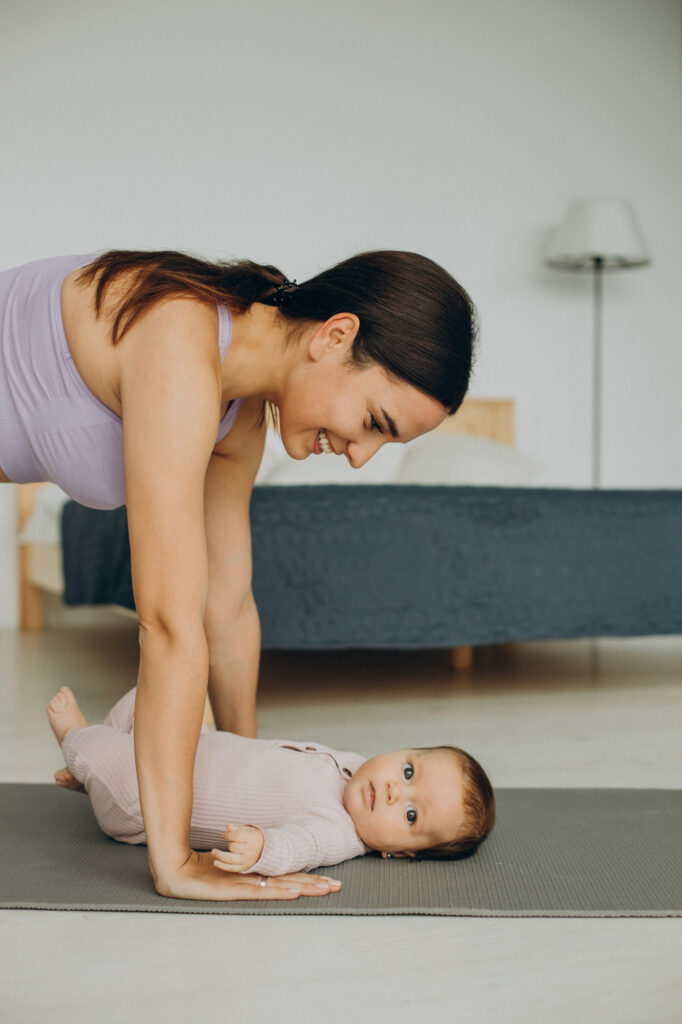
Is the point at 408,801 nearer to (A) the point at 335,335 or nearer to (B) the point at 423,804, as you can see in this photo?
(B) the point at 423,804

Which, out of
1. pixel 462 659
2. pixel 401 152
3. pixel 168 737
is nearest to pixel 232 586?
pixel 168 737

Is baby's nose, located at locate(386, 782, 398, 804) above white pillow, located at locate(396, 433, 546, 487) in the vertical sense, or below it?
below

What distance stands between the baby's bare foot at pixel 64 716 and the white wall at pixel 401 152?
8.70 ft

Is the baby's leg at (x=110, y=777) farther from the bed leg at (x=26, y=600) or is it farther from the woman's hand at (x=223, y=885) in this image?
the bed leg at (x=26, y=600)

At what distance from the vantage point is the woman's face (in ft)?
3.91

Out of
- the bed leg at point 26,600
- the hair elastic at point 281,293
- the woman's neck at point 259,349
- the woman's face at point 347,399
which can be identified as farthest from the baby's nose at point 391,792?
the bed leg at point 26,600

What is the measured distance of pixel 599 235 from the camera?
406cm

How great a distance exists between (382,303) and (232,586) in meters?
0.61

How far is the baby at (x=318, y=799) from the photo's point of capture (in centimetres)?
125

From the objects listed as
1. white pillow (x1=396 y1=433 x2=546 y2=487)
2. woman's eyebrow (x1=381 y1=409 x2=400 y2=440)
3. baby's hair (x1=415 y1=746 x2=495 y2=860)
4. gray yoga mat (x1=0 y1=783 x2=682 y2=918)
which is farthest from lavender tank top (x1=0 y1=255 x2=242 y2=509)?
white pillow (x1=396 y1=433 x2=546 y2=487)

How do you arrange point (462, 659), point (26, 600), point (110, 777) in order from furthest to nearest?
point (26, 600) < point (462, 659) < point (110, 777)

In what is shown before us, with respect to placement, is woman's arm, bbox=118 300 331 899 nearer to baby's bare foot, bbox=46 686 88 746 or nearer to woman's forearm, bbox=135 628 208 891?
woman's forearm, bbox=135 628 208 891

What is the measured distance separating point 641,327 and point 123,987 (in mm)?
4146

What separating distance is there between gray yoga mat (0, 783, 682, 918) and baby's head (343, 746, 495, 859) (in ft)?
0.10
